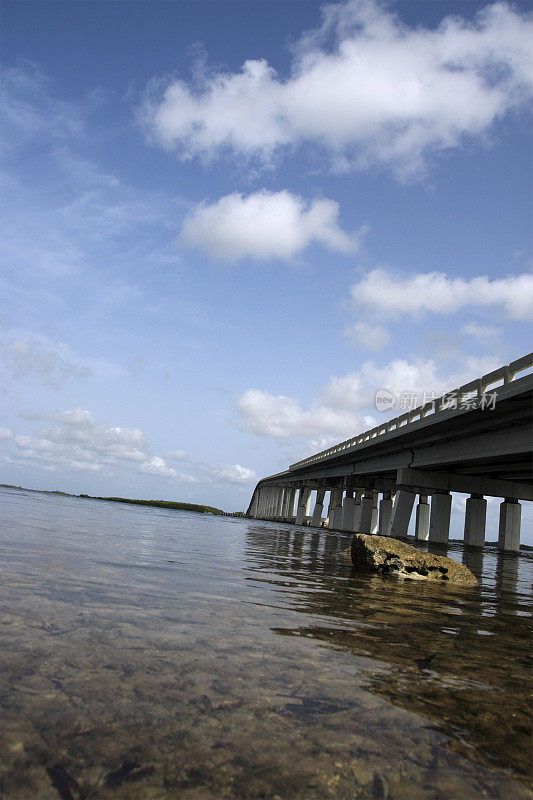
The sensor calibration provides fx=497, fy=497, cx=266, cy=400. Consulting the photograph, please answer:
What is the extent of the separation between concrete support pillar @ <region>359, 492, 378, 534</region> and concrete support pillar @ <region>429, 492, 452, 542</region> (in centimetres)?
1382

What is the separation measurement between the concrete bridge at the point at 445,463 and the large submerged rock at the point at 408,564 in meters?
10.9

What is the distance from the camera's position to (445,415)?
2527 centimetres

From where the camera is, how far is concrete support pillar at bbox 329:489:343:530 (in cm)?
6003

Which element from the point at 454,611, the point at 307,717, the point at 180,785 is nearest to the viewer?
the point at 180,785

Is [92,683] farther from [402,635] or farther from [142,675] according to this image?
[402,635]

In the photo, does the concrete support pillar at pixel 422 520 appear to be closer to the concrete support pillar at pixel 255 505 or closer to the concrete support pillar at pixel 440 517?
the concrete support pillar at pixel 440 517

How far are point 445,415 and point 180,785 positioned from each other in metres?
25.3

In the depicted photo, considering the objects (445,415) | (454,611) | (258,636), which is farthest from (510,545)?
(258,636)

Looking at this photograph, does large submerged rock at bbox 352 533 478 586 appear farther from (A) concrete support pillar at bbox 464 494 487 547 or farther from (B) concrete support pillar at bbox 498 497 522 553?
(B) concrete support pillar at bbox 498 497 522 553

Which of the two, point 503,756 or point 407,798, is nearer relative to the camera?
point 407,798

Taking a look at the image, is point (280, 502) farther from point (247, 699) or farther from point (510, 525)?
point (247, 699)

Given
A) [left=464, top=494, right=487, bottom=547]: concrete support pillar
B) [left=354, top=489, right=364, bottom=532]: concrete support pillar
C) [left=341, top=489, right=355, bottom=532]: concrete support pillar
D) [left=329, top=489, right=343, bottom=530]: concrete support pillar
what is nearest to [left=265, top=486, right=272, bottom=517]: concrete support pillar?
[left=329, top=489, right=343, bottom=530]: concrete support pillar

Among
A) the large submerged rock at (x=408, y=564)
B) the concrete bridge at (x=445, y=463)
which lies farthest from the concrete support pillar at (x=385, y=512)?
the large submerged rock at (x=408, y=564)

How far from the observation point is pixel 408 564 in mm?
10305
